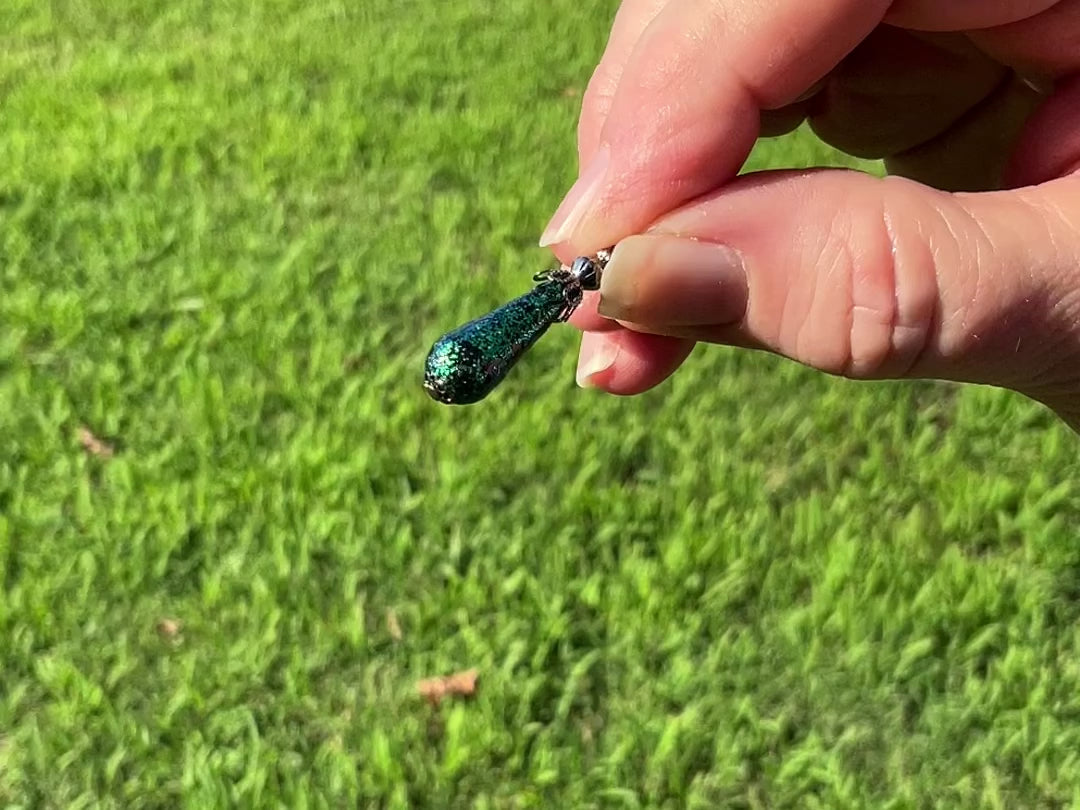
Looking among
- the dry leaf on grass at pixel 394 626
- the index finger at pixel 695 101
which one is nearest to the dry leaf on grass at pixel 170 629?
the dry leaf on grass at pixel 394 626

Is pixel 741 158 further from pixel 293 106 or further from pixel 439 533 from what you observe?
pixel 293 106

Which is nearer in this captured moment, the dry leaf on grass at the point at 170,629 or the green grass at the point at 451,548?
the green grass at the point at 451,548

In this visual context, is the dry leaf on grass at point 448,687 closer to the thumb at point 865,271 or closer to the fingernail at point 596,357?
the fingernail at point 596,357

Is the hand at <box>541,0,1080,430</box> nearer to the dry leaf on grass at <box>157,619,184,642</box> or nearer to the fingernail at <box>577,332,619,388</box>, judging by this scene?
the fingernail at <box>577,332,619,388</box>

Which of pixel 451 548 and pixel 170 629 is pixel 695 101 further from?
pixel 170 629

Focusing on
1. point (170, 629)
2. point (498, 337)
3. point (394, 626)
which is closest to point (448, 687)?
point (394, 626)

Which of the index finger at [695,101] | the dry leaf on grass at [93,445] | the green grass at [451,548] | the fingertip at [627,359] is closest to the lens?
the index finger at [695,101]

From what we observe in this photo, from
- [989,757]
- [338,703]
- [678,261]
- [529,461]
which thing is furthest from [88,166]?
[989,757]
